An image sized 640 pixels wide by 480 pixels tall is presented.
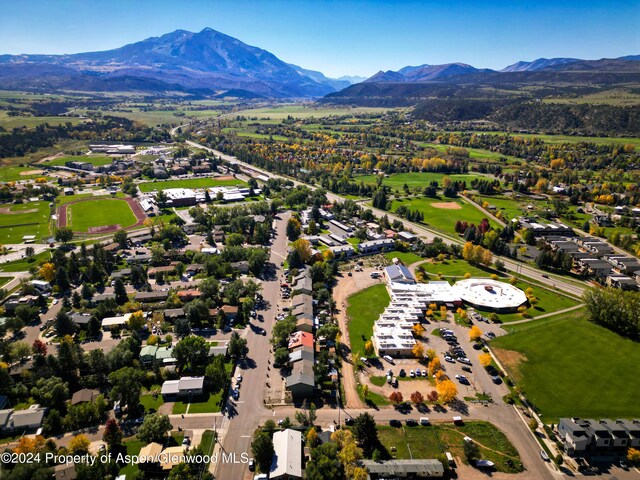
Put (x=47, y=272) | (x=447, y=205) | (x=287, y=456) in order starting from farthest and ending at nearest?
(x=447, y=205) → (x=47, y=272) → (x=287, y=456)

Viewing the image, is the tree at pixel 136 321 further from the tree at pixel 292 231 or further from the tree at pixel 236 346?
the tree at pixel 292 231

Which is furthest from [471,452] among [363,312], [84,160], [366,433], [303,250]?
[84,160]

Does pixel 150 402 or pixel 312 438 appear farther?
pixel 150 402

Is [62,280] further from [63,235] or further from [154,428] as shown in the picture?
[154,428]

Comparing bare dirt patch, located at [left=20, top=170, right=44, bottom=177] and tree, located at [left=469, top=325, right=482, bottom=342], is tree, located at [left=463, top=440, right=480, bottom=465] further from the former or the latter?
bare dirt patch, located at [left=20, top=170, right=44, bottom=177]

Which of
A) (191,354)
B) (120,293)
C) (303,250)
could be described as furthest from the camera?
(303,250)
